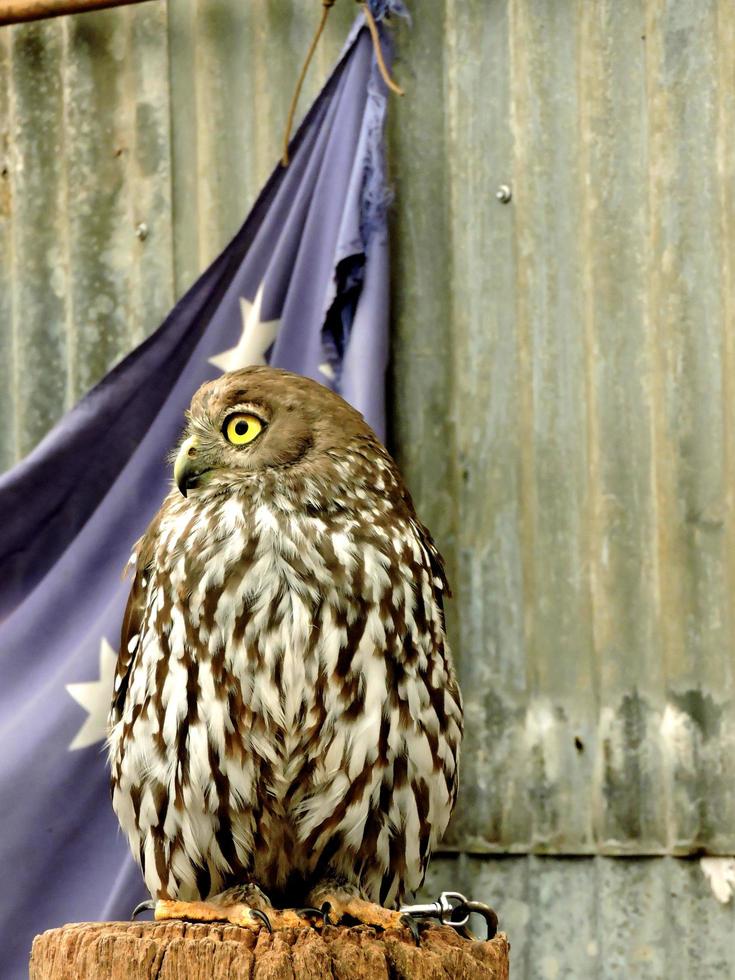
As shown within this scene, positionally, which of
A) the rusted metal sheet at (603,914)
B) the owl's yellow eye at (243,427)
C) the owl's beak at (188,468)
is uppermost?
the owl's yellow eye at (243,427)

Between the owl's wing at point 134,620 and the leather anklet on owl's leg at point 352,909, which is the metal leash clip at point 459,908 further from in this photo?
the owl's wing at point 134,620

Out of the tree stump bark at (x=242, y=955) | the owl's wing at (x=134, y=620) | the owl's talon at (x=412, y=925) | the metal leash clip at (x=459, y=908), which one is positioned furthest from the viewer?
the owl's wing at (x=134, y=620)

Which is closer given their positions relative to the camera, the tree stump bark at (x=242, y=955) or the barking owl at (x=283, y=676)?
the tree stump bark at (x=242, y=955)

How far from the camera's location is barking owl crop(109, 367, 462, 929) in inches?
118

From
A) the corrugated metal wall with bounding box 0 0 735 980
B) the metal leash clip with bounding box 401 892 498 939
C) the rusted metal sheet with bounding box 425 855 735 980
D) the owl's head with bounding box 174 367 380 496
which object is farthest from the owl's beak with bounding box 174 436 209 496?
the rusted metal sheet with bounding box 425 855 735 980

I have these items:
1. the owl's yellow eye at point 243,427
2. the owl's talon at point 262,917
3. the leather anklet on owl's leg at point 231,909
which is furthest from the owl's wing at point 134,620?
the owl's talon at point 262,917

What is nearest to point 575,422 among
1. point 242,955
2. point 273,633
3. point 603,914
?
point 603,914

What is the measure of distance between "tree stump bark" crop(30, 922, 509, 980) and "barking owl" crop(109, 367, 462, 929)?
17.2 inches

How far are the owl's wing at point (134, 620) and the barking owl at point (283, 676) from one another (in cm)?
1

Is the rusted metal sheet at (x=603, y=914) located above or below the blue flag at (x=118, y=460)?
below

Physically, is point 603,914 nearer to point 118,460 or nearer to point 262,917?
point 262,917

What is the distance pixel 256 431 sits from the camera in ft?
10.4

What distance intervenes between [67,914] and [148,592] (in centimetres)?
149

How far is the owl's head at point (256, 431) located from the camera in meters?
3.16
